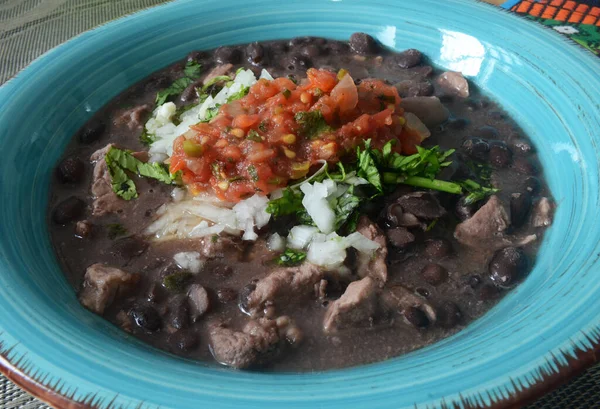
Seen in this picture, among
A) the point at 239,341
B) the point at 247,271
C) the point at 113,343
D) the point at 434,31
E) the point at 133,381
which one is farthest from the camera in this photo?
the point at 434,31

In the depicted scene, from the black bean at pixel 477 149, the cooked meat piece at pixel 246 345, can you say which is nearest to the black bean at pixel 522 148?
the black bean at pixel 477 149

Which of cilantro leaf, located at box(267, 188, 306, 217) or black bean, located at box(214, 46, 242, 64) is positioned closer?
cilantro leaf, located at box(267, 188, 306, 217)

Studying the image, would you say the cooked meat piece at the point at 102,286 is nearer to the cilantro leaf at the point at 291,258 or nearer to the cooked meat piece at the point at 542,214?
the cilantro leaf at the point at 291,258

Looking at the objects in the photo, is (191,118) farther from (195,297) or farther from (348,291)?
(348,291)

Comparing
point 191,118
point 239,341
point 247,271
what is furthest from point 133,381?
point 191,118

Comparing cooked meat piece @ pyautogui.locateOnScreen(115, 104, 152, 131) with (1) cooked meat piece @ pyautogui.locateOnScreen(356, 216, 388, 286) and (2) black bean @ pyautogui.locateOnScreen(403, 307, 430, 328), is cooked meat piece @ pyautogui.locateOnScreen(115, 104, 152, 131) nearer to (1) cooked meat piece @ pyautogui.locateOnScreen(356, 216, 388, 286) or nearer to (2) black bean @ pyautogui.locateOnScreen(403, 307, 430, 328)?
(1) cooked meat piece @ pyautogui.locateOnScreen(356, 216, 388, 286)

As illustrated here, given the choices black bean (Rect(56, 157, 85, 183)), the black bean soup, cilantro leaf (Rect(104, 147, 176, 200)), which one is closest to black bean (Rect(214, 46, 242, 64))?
the black bean soup
